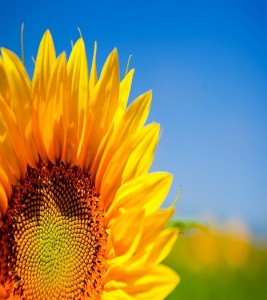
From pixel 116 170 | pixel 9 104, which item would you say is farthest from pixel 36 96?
pixel 116 170

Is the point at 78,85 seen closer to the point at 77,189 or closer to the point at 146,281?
the point at 77,189

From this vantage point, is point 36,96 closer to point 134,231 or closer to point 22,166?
point 22,166

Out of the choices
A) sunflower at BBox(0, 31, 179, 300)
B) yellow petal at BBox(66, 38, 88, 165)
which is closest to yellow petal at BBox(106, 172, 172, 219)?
sunflower at BBox(0, 31, 179, 300)

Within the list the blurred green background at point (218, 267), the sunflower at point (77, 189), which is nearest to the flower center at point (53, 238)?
the sunflower at point (77, 189)

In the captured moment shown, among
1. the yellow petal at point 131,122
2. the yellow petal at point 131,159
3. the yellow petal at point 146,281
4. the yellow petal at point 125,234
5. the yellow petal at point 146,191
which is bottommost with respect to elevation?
the yellow petal at point 146,281

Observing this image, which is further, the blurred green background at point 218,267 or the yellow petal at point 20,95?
the blurred green background at point 218,267

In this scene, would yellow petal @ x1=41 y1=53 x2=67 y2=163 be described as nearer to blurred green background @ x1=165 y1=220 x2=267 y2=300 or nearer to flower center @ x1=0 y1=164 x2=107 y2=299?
flower center @ x1=0 y1=164 x2=107 y2=299

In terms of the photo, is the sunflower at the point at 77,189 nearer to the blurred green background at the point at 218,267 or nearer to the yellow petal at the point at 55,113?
the yellow petal at the point at 55,113
